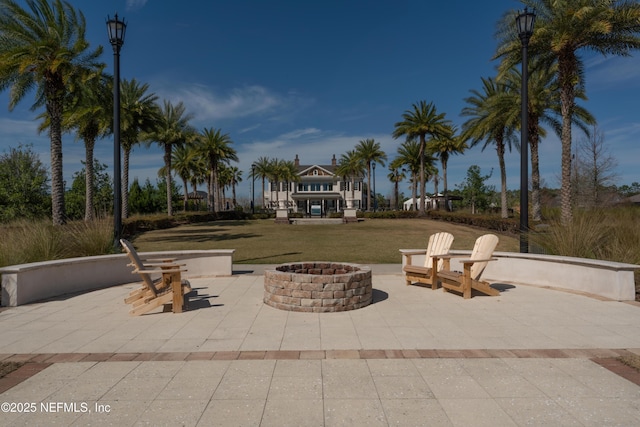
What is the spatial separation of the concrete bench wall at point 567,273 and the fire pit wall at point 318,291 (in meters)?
3.89

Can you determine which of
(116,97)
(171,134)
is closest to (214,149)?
(171,134)

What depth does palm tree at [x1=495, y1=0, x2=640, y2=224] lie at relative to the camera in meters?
14.6

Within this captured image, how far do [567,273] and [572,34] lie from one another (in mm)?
13083

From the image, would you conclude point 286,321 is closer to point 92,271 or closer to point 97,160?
point 92,271

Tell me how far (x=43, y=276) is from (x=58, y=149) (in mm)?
12607

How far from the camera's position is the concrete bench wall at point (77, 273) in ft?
20.6

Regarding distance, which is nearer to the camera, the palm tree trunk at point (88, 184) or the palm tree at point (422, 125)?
the palm tree trunk at point (88, 184)

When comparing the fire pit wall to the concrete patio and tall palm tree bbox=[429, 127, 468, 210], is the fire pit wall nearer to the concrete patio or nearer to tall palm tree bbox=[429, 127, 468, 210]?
the concrete patio

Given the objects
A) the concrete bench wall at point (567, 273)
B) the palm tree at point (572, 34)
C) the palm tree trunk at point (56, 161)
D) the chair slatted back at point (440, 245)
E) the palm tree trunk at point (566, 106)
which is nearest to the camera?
the concrete bench wall at point (567, 273)

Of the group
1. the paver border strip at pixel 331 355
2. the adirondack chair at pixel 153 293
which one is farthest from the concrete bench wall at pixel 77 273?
the paver border strip at pixel 331 355

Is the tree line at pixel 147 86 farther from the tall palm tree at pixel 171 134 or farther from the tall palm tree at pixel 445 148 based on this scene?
the tall palm tree at pixel 445 148

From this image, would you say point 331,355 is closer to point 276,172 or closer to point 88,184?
point 88,184

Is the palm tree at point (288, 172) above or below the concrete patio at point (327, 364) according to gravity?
above

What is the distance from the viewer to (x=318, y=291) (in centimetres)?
581
